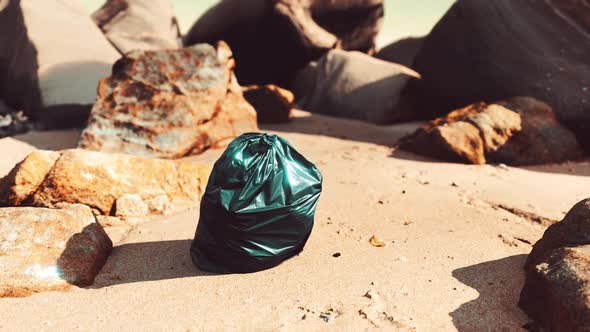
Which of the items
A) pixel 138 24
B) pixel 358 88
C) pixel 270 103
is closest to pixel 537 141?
pixel 358 88

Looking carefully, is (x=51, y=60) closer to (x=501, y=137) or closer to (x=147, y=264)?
(x=147, y=264)

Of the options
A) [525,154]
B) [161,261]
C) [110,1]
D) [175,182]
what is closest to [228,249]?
[161,261]

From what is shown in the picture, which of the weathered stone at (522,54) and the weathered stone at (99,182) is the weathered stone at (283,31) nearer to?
the weathered stone at (522,54)

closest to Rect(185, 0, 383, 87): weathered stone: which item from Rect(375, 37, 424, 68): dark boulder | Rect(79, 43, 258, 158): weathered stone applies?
Rect(375, 37, 424, 68): dark boulder

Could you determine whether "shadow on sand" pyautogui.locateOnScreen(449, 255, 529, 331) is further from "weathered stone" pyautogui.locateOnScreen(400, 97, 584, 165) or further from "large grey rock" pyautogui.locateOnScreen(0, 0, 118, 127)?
"large grey rock" pyautogui.locateOnScreen(0, 0, 118, 127)

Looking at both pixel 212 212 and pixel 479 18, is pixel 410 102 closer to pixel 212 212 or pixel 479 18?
pixel 479 18
